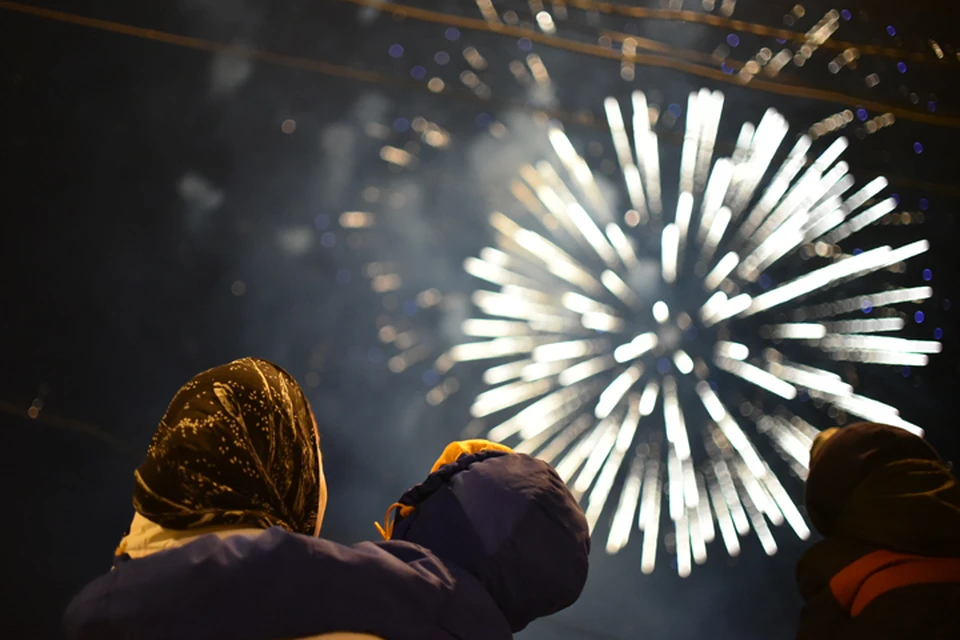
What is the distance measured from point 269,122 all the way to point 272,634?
6144mm

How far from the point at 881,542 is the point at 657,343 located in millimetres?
5180

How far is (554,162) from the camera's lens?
6.91 metres

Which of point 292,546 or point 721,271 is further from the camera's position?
point 721,271

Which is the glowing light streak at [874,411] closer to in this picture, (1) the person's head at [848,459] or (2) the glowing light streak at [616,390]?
(2) the glowing light streak at [616,390]

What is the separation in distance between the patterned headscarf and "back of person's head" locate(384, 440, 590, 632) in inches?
8.1

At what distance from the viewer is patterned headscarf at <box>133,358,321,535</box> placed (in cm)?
119

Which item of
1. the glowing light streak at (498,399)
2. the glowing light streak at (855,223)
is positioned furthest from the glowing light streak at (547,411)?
the glowing light streak at (855,223)

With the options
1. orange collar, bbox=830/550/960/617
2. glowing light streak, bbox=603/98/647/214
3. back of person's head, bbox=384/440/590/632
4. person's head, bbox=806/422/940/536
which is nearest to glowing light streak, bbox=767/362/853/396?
glowing light streak, bbox=603/98/647/214

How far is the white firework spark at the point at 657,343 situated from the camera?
6121 millimetres

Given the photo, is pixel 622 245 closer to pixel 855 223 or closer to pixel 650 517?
pixel 855 223

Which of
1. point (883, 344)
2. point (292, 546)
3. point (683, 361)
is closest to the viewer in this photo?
point (292, 546)

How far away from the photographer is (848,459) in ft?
6.80

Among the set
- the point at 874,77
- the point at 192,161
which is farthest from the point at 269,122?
the point at 874,77

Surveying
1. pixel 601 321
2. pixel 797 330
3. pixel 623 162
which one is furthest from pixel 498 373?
pixel 797 330
